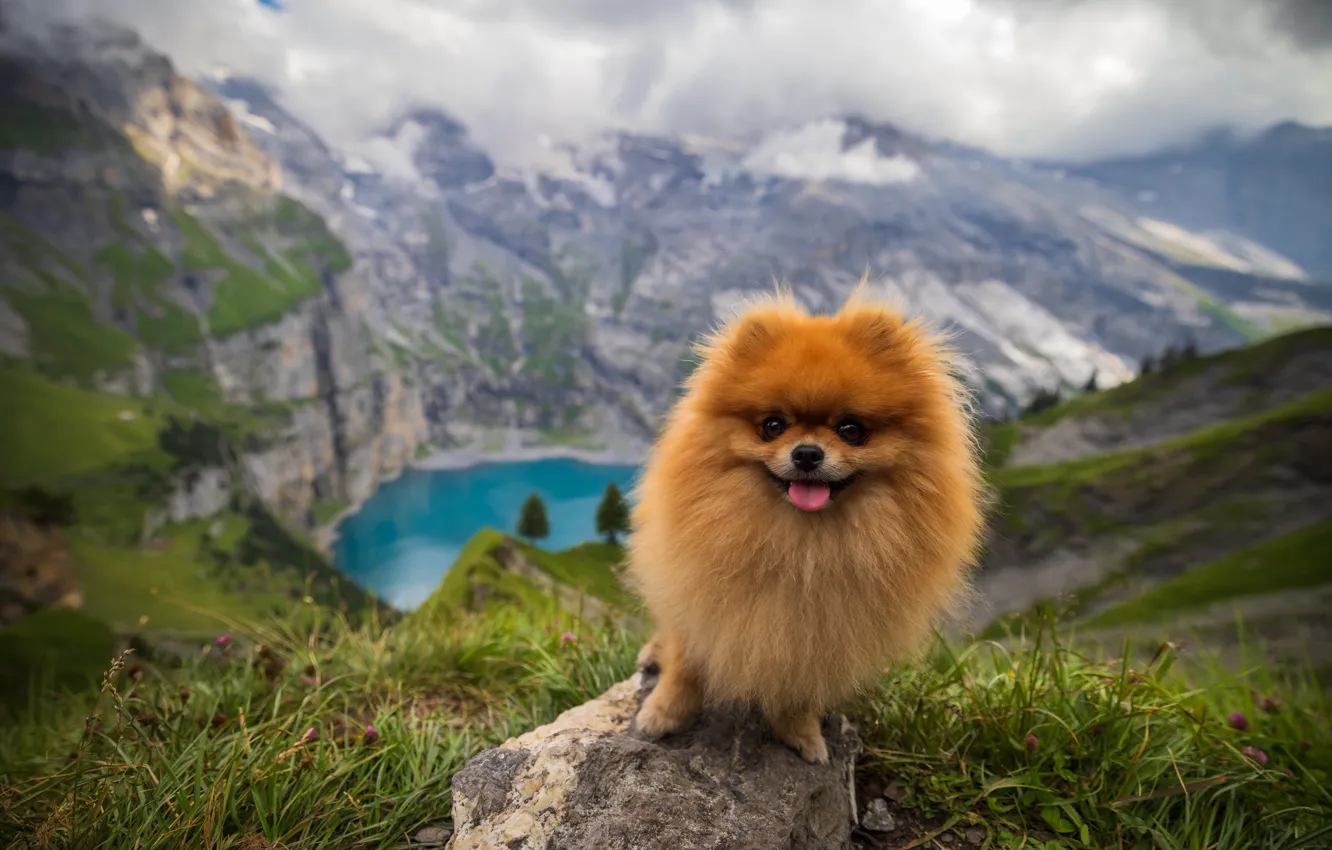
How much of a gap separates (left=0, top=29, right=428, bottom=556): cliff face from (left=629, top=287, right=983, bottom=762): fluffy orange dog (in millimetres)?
135347

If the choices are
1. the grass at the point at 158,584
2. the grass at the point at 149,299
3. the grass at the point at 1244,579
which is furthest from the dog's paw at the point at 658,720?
the grass at the point at 149,299

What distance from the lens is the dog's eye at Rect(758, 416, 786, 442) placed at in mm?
3320

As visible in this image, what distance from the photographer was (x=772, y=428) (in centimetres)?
334

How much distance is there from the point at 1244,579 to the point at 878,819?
65.8 metres

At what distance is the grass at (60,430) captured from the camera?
312ft

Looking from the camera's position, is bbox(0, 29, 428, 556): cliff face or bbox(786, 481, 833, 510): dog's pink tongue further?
bbox(0, 29, 428, 556): cliff face

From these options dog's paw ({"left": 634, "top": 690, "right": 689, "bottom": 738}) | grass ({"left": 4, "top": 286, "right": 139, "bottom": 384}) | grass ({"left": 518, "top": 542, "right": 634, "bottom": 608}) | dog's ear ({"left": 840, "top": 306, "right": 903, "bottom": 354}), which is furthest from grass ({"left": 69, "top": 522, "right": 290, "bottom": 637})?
dog's ear ({"left": 840, "top": 306, "right": 903, "bottom": 354})

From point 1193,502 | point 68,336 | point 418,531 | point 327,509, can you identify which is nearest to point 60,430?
point 68,336

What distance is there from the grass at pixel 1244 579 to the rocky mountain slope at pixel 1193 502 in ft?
0.46

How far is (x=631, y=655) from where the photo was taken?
5.59 metres

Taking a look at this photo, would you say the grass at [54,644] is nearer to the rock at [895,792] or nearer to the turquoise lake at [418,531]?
the turquoise lake at [418,531]

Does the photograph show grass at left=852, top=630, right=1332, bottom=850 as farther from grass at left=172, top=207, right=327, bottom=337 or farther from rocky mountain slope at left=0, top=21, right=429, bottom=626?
grass at left=172, top=207, right=327, bottom=337

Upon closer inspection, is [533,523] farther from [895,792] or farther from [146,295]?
[146,295]

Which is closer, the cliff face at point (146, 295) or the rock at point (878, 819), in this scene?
the rock at point (878, 819)
